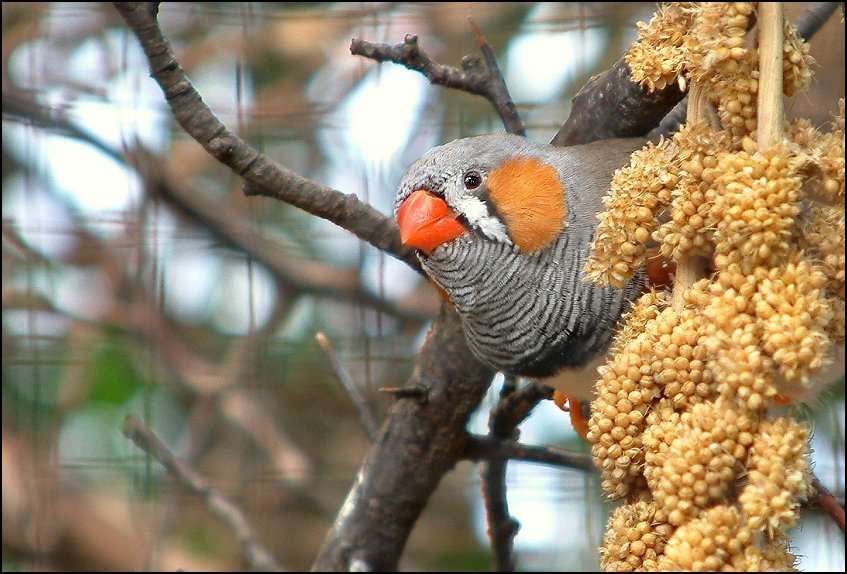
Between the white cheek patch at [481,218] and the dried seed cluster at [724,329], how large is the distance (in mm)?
609

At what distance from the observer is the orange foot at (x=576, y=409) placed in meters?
2.11

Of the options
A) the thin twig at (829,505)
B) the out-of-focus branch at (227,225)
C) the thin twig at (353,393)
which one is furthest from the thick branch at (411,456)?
the out-of-focus branch at (227,225)

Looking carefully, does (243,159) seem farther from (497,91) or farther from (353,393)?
(353,393)

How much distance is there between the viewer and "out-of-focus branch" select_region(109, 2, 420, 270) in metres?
1.54

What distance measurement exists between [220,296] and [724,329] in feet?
10.3

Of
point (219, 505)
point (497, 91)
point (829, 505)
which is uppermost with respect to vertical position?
point (497, 91)

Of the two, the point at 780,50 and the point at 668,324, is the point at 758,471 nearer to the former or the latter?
the point at 668,324

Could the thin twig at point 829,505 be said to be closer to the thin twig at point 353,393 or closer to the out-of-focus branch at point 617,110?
the out-of-focus branch at point 617,110

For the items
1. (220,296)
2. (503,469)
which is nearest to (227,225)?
(220,296)

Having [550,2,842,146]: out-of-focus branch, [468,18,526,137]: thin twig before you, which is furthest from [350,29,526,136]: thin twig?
[550,2,842,146]: out-of-focus branch

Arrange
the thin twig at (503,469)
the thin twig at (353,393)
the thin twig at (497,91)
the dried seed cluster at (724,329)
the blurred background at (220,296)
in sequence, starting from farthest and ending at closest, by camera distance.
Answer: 1. the blurred background at (220,296)
2. the thin twig at (353,393)
3. the thin twig at (503,469)
4. the thin twig at (497,91)
5. the dried seed cluster at (724,329)

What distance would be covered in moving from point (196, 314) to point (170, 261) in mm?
333

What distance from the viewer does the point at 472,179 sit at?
1.83 meters

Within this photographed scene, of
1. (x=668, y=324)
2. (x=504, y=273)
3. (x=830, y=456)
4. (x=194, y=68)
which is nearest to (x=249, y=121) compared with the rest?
(x=194, y=68)
